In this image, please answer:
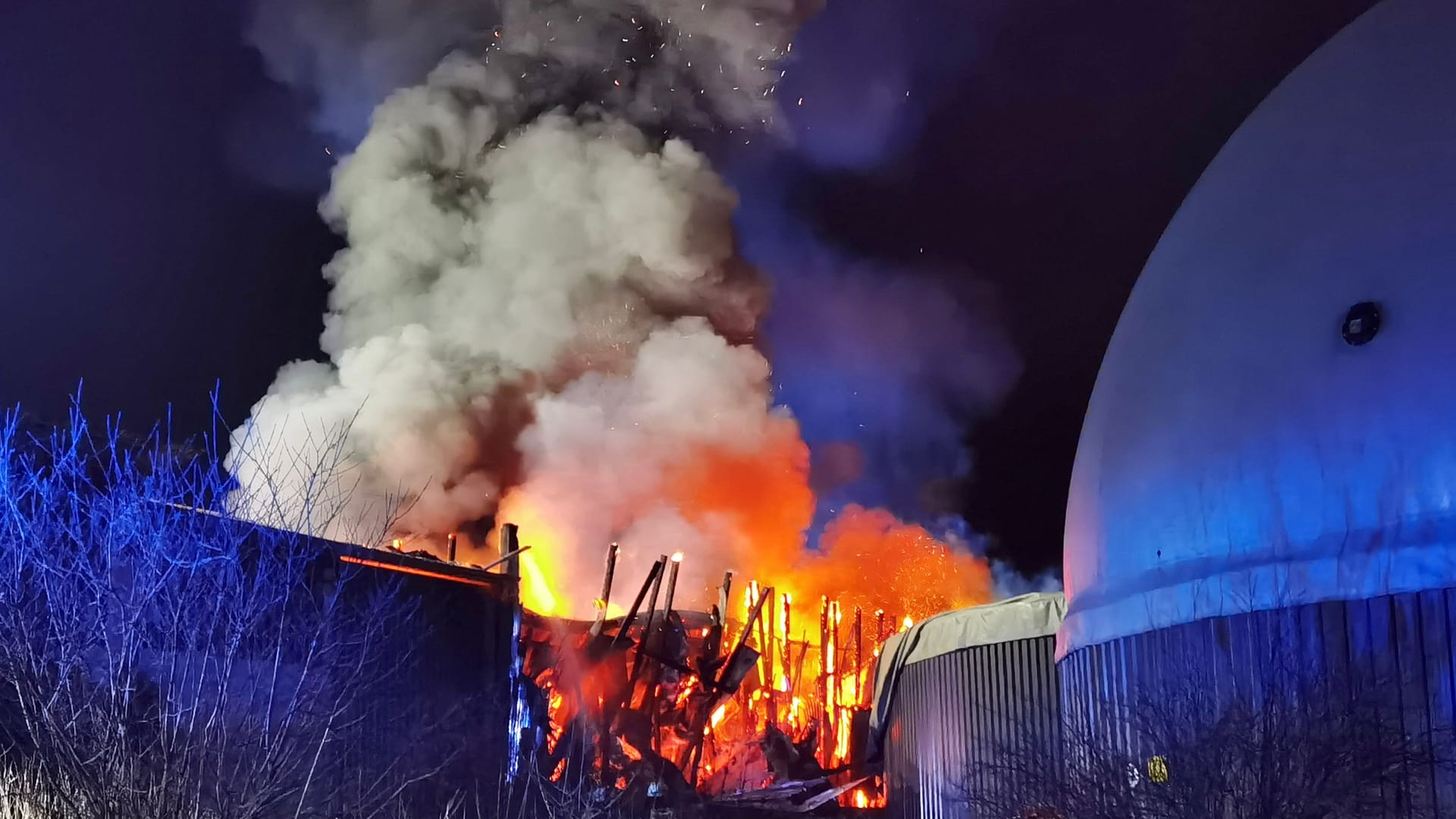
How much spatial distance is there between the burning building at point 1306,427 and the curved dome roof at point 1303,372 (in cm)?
2

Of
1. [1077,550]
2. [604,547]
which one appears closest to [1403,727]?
[1077,550]

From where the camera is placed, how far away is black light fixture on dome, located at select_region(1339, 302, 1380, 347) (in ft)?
28.0

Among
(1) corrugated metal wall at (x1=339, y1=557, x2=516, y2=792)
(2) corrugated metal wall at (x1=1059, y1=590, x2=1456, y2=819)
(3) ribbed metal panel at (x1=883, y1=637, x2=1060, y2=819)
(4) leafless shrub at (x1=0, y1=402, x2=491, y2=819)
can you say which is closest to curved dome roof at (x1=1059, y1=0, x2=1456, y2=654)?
(2) corrugated metal wall at (x1=1059, y1=590, x2=1456, y2=819)

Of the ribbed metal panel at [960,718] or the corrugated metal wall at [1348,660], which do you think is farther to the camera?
the ribbed metal panel at [960,718]

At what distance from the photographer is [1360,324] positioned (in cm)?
861

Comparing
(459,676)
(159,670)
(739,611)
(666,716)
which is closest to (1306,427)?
(159,670)

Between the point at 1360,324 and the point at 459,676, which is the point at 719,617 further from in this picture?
the point at 1360,324

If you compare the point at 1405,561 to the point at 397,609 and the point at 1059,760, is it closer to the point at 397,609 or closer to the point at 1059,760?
the point at 1059,760

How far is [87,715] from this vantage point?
7070mm

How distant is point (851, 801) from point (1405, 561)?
13.4 m

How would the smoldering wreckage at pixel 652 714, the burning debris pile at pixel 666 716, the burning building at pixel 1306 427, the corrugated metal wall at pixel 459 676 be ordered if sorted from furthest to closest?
the burning debris pile at pixel 666 716 < the smoldering wreckage at pixel 652 714 < the corrugated metal wall at pixel 459 676 < the burning building at pixel 1306 427

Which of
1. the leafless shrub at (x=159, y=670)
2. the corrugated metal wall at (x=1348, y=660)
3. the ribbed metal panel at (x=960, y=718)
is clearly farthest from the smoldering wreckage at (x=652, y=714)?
the corrugated metal wall at (x=1348, y=660)

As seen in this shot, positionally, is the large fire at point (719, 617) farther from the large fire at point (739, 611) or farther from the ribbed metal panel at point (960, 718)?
the ribbed metal panel at point (960, 718)

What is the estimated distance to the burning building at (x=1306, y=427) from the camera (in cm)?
812
